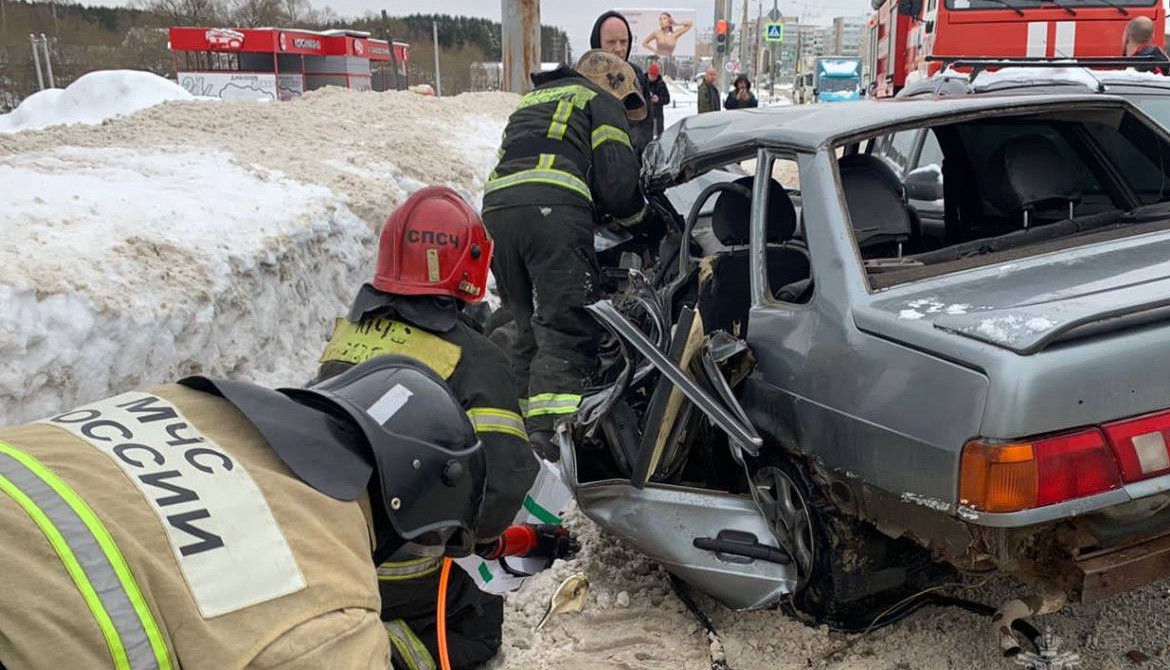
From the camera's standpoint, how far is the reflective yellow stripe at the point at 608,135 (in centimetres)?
454

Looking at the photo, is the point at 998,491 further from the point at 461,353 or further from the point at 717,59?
the point at 717,59

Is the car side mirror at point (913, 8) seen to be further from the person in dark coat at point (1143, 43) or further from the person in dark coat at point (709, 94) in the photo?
the person in dark coat at point (709, 94)

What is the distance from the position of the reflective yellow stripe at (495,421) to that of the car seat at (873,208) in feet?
4.91

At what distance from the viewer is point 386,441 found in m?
1.31

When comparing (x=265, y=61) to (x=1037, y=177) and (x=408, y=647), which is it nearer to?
(x=1037, y=177)

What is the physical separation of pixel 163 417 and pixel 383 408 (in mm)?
307

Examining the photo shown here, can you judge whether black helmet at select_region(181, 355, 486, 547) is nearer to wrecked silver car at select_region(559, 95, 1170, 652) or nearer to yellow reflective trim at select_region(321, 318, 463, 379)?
yellow reflective trim at select_region(321, 318, 463, 379)

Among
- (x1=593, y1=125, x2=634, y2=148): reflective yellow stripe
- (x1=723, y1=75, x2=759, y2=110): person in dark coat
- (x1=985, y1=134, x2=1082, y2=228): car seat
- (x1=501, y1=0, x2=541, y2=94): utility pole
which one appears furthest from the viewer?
(x1=723, y1=75, x2=759, y2=110): person in dark coat

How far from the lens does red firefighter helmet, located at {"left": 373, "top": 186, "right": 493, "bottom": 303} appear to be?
2.60 metres

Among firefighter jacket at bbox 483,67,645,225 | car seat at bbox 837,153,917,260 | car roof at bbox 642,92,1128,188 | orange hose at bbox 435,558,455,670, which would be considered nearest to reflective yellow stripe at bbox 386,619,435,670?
orange hose at bbox 435,558,455,670

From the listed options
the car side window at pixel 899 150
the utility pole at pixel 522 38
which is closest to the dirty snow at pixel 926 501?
the car side window at pixel 899 150

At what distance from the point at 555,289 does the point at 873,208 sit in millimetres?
1684

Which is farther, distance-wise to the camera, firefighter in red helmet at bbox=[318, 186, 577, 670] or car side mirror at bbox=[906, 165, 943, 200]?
car side mirror at bbox=[906, 165, 943, 200]

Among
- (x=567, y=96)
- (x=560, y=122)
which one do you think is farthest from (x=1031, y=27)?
(x=560, y=122)
